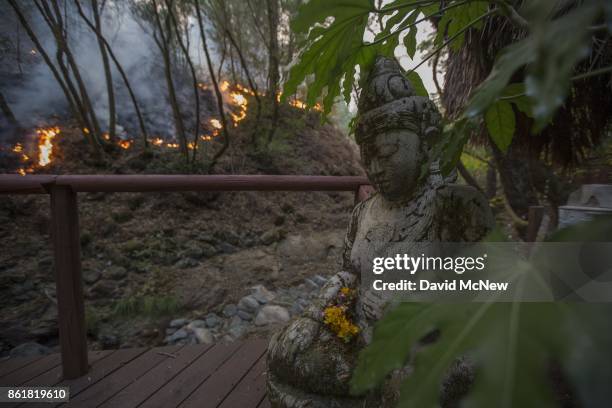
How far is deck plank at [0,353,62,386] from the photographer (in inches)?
66.6

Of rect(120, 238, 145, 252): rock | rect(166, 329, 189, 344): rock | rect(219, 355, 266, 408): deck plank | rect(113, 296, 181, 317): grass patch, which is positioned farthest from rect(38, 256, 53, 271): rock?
rect(219, 355, 266, 408): deck plank

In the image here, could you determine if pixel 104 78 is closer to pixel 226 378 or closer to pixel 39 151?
pixel 39 151

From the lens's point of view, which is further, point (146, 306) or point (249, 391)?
point (146, 306)

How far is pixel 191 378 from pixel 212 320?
1732 mm

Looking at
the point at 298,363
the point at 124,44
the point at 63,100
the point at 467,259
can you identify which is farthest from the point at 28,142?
the point at 467,259

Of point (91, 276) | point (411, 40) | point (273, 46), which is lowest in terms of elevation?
point (91, 276)

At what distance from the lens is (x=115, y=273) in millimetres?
3875

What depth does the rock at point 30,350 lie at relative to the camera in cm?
267

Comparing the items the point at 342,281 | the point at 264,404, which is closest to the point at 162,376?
the point at 264,404

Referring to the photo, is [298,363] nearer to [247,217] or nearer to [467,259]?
[467,259]

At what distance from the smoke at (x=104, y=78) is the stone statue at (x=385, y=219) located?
5.67 meters

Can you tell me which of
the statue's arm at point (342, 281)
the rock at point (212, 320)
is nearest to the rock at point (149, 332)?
the rock at point (212, 320)

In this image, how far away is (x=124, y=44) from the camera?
6.56m

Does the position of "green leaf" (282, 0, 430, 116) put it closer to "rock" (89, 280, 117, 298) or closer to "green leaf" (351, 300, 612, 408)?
"green leaf" (351, 300, 612, 408)
